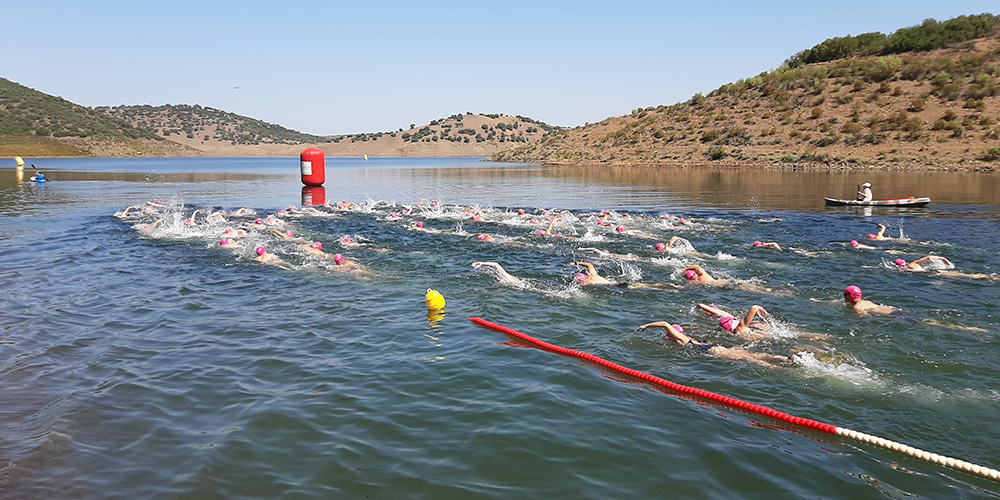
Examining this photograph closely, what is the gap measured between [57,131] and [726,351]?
131446mm

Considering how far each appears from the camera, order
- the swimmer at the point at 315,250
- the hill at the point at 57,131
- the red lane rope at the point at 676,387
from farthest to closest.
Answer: the hill at the point at 57,131 → the swimmer at the point at 315,250 → the red lane rope at the point at 676,387

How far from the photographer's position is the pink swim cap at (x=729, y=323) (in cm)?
964

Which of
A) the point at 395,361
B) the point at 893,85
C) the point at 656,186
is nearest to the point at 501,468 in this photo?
the point at 395,361

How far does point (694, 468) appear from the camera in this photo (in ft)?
19.0

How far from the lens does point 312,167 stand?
140 feet

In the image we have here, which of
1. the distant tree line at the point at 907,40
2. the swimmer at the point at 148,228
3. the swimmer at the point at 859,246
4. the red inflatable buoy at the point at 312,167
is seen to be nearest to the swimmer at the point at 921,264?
the swimmer at the point at 859,246

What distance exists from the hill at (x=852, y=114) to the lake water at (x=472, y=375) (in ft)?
126

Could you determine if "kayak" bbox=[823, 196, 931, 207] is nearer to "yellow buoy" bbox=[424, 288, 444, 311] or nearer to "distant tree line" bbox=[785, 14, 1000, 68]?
"yellow buoy" bbox=[424, 288, 444, 311]

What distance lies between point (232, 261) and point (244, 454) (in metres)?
10.9

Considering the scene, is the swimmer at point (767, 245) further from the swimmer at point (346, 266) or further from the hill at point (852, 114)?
the hill at point (852, 114)

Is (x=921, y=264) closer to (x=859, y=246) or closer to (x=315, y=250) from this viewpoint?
(x=859, y=246)

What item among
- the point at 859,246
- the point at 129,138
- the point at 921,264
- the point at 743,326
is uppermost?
the point at 129,138

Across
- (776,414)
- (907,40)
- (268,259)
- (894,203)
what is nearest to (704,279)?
(776,414)

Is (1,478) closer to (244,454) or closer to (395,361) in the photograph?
(244,454)
